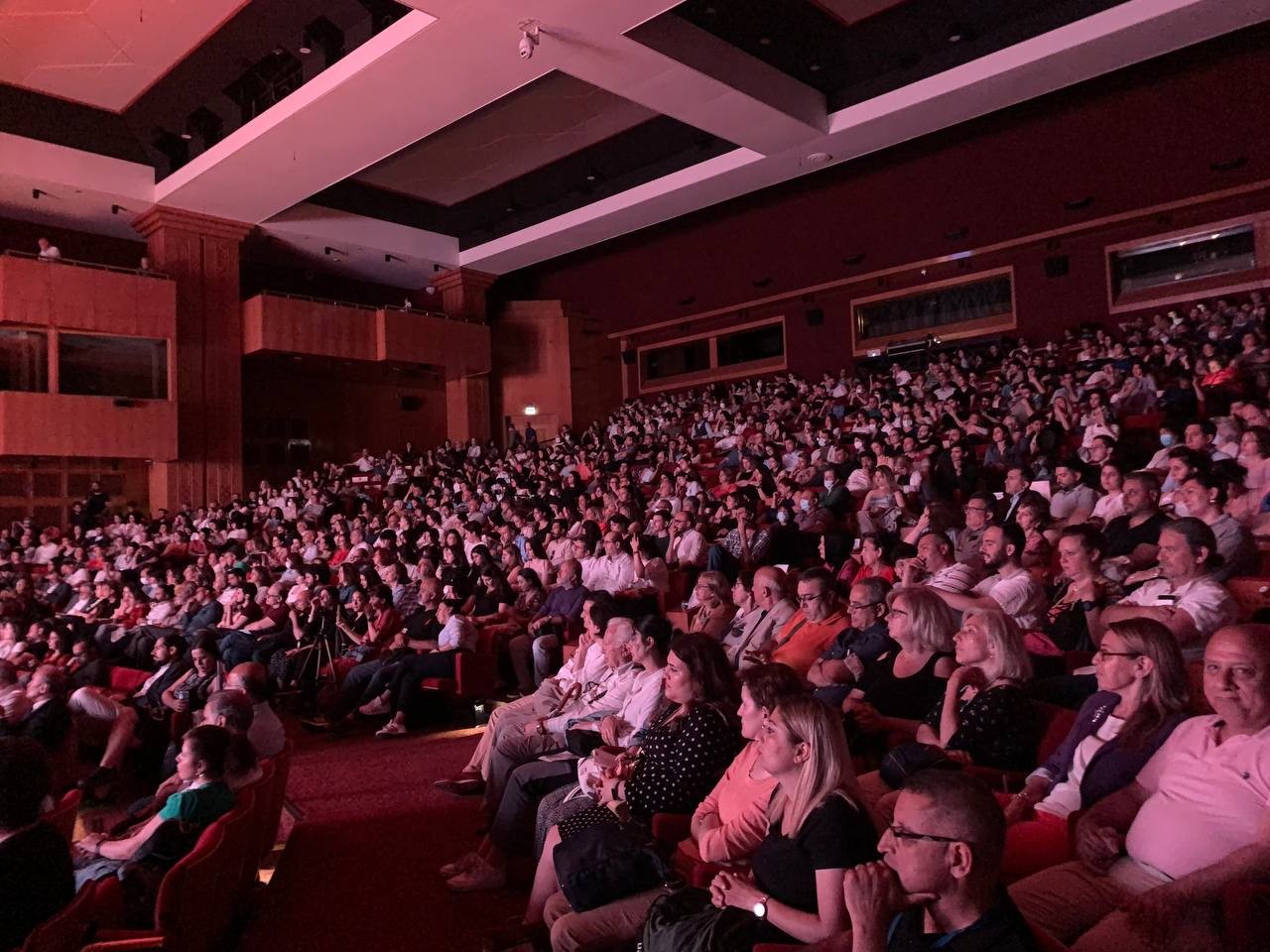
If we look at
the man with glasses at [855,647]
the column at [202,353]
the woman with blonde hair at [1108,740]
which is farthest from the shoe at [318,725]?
the column at [202,353]

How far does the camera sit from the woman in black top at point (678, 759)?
8.05ft

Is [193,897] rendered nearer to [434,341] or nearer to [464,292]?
[434,341]

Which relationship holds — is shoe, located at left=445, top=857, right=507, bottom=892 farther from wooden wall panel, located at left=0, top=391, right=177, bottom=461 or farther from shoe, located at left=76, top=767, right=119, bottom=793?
wooden wall panel, located at left=0, top=391, right=177, bottom=461

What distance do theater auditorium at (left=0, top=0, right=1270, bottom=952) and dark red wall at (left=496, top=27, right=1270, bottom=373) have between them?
58 mm

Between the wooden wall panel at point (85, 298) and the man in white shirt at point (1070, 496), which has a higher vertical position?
the wooden wall panel at point (85, 298)

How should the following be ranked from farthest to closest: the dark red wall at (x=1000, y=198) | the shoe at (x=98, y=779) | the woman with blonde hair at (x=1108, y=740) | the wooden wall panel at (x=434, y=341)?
the wooden wall panel at (x=434, y=341) → the dark red wall at (x=1000, y=198) → the shoe at (x=98, y=779) → the woman with blonde hair at (x=1108, y=740)

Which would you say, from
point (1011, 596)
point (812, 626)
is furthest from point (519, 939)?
point (1011, 596)

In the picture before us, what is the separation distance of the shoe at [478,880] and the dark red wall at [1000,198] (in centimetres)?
1065

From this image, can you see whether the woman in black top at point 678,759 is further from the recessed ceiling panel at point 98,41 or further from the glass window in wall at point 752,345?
the glass window in wall at point 752,345

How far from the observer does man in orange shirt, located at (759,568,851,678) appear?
3.60m

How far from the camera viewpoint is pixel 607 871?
7.01 ft

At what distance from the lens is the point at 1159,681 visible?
2.02m

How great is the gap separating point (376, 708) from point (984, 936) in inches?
177

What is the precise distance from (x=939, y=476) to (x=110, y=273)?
1166cm
